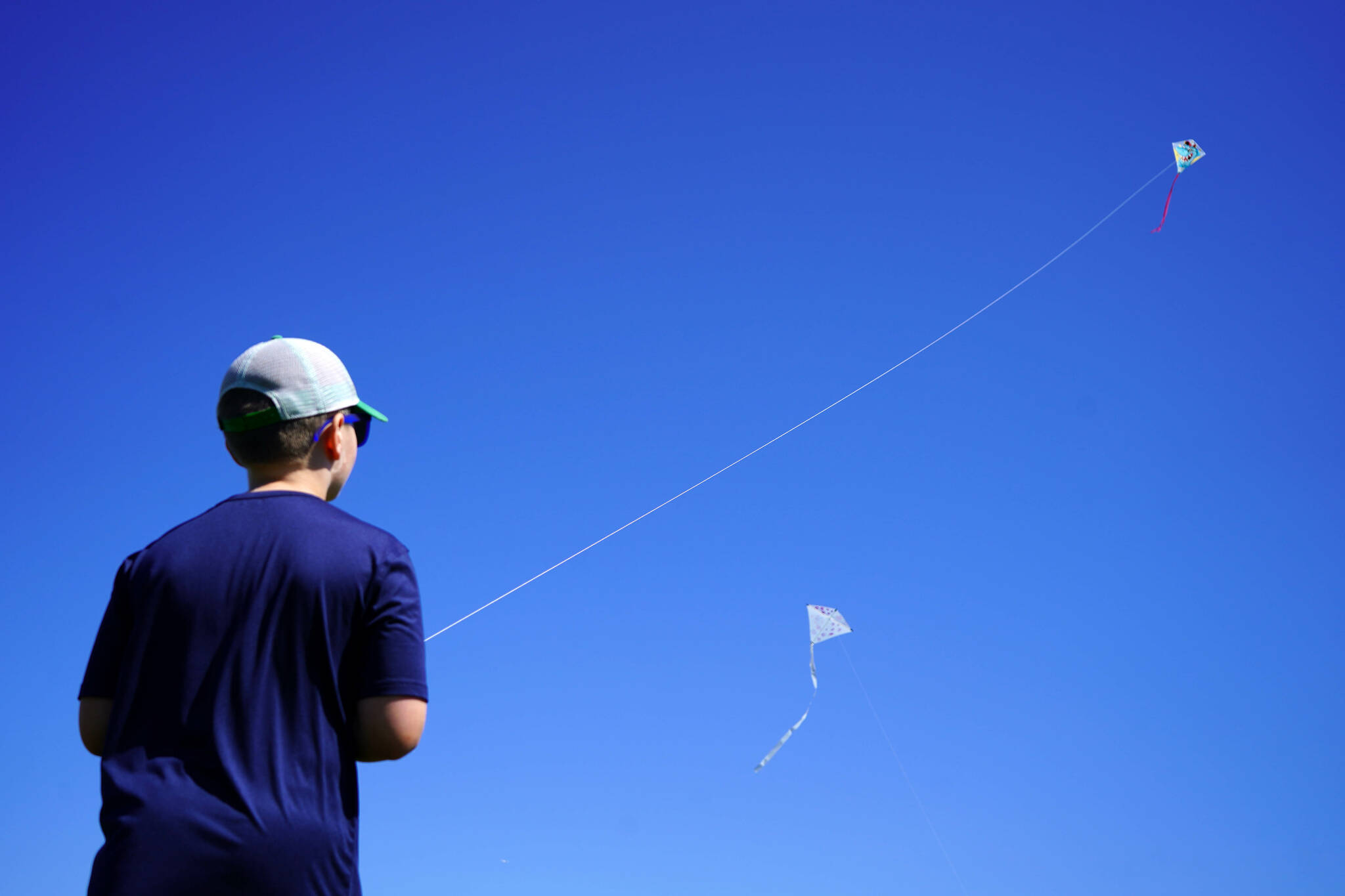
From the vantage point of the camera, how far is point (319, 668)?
153 centimetres

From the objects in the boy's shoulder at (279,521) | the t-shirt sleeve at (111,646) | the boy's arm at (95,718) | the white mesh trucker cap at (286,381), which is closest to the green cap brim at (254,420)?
the white mesh trucker cap at (286,381)

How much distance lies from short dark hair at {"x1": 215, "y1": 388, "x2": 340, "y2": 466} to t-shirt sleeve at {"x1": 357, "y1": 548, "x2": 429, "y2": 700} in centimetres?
27

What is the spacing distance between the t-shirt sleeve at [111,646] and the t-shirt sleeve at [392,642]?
41 cm

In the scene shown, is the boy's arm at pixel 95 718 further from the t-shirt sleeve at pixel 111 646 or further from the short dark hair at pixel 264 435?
the short dark hair at pixel 264 435

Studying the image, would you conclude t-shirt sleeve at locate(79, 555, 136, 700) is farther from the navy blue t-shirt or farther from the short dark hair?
the short dark hair

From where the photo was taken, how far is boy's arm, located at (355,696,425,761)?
1537 millimetres

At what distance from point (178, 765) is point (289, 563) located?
31 centimetres

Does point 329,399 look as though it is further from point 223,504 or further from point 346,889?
point 346,889

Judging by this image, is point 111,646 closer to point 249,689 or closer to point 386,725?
point 249,689

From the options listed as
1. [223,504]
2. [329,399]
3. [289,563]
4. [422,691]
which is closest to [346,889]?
[422,691]

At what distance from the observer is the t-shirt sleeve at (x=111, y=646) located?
1.64 meters

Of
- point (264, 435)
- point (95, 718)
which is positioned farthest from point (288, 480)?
point (95, 718)

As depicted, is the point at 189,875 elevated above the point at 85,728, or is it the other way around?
the point at 85,728

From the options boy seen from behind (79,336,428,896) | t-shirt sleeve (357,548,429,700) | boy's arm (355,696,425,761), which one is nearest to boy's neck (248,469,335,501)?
boy seen from behind (79,336,428,896)
